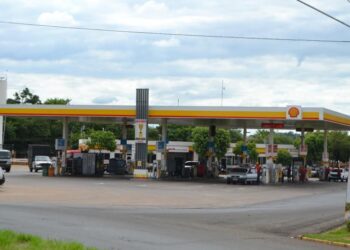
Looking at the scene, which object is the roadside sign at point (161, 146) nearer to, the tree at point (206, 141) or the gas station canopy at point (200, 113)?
the gas station canopy at point (200, 113)

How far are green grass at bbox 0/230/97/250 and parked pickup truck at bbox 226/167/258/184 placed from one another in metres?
37.8

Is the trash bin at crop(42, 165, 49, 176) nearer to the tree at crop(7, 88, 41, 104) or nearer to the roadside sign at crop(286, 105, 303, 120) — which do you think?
the roadside sign at crop(286, 105, 303, 120)

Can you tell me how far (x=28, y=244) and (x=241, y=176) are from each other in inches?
1521

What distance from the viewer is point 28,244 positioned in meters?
11.0

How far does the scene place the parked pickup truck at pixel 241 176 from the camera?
4875 centimetres

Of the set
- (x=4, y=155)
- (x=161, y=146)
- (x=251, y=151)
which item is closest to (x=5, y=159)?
(x=4, y=155)

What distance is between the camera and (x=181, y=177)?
186 feet

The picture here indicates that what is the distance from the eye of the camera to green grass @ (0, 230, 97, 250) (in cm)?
1043

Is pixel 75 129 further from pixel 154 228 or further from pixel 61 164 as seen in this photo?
pixel 154 228

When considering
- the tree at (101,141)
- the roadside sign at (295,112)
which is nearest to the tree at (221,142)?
the tree at (101,141)

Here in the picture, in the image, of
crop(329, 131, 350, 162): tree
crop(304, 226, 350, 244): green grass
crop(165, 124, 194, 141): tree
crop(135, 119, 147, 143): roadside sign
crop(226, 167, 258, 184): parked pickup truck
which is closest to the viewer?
crop(304, 226, 350, 244): green grass

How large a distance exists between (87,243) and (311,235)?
6.77 meters

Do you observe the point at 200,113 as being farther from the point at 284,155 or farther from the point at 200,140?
the point at 284,155

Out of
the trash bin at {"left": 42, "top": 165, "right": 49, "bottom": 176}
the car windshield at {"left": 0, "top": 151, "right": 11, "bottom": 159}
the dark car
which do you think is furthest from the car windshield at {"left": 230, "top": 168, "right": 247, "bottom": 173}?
the car windshield at {"left": 0, "top": 151, "right": 11, "bottom": 159}
